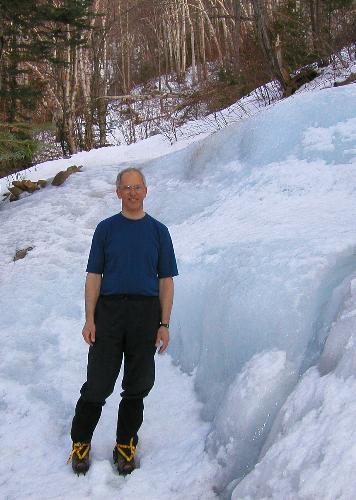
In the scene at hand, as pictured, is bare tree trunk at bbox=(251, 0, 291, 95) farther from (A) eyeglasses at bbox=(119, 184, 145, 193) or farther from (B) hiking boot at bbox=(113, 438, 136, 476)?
(B) hiking boot at bbox=(113, 438, 136, 476)

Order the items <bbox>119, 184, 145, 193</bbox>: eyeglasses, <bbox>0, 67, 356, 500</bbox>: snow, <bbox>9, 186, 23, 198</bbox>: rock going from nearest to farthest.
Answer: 1. <bbox>0, 67, 356, 500</bbox>: snow
2. <bbox>119, 184, 145, 193</bbox>: eyeglasses
3. <bbox>9, 186, 23, 198</bbox>: rock

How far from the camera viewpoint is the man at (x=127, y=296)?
2.30 meters

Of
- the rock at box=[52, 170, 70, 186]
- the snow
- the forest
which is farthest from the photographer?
the forest

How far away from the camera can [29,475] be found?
2.53m

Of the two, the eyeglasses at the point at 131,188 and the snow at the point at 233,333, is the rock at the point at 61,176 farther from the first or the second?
the eyeglasses at the point at 131,188

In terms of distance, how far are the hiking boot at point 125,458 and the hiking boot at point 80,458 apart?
16cm

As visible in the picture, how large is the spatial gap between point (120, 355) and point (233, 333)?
0.85m

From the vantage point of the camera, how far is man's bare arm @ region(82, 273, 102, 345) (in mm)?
2318

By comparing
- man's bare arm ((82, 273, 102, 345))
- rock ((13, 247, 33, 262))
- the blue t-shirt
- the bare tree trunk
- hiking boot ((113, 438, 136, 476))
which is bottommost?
hiking boot ((113, 438, 136, 476))

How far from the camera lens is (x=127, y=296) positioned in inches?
90.9

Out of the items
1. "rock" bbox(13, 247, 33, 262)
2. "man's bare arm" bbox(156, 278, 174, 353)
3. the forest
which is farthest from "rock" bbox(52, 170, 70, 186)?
"man's bare arm" bbox(156, 278, 174, 353)

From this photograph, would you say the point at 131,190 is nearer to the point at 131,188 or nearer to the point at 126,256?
the point at 131,188

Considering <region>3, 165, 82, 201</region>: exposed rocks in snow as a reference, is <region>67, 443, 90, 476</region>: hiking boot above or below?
below

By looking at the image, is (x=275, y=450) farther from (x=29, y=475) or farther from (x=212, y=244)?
(x=212, y=244)
